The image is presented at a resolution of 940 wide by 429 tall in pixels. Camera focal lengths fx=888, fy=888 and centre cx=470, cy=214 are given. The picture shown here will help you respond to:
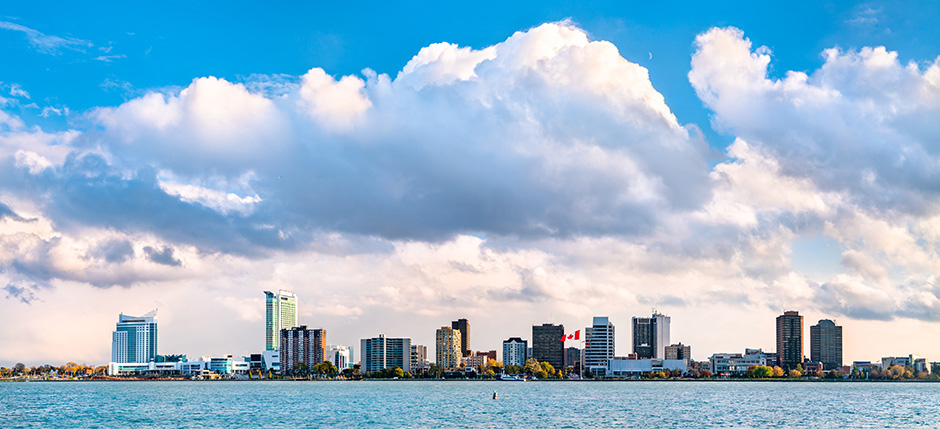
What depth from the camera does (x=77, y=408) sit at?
152375 millimetres

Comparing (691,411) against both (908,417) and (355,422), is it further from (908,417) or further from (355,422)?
(355,422)

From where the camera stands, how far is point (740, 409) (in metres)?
140

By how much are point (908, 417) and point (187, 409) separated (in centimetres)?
10874

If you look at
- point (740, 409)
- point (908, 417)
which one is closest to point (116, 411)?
point (740, 409)

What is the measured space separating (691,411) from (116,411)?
8974 centimetres

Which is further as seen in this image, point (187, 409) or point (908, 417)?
point (187, 409)

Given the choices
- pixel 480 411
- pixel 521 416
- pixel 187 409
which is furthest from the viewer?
pixel 187 409

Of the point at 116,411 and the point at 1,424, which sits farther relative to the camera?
the point at 116,411

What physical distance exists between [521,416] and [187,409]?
58987mm

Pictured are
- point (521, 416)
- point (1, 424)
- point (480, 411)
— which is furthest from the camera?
point (480, 411)

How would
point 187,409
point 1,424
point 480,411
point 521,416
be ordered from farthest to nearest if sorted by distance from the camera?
point 187,409 < point 480,411 < point 521,416 < point 1,424

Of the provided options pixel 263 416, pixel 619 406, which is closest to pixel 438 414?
pixel 263 416

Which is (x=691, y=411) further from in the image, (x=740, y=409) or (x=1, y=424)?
(x=1, y=424)

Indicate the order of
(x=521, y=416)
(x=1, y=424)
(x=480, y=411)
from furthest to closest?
(x=480, y=411), (x=521, y=416), (x=1, y=424)
